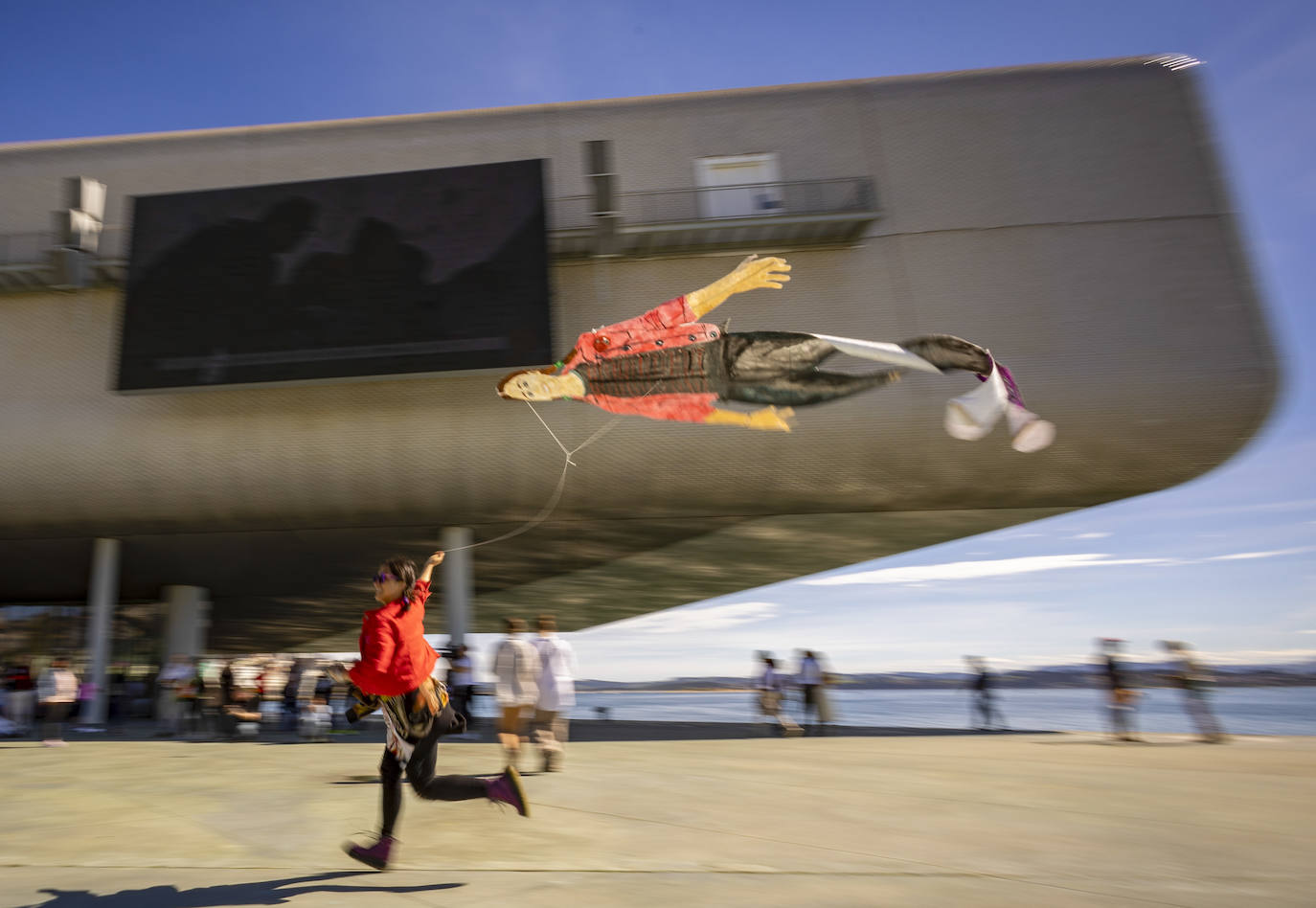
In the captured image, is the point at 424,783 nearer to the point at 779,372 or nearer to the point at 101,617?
the point at 779,372

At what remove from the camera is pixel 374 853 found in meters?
4.02

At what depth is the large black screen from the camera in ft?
51.6

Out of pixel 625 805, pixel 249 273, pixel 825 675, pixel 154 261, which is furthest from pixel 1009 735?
pixel 154 261

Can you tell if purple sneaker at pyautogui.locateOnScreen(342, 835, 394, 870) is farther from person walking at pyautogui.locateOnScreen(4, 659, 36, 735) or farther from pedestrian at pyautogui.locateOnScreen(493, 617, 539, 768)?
person walking at pyautogui.locateOnScreen(4, 659, 36, 735)

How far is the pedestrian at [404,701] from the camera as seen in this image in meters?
4.15

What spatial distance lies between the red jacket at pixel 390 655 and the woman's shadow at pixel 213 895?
3.08 feet

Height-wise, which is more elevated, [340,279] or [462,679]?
[340,279]

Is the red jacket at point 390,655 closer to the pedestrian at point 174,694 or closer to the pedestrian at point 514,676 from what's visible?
the pedestrian at point 514,676

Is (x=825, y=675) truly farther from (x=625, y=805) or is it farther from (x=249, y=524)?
(x=249, y=524)

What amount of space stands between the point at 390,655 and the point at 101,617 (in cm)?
1824

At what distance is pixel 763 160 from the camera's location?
17.3 m

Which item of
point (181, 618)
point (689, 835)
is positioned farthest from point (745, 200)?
point (181, 618)

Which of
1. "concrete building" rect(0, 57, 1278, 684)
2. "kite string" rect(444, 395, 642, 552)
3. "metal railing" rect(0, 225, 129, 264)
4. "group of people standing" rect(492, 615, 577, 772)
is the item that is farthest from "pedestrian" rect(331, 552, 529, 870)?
"metal railing" rect(0, 225, 129, 264)

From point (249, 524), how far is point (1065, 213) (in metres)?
18.9
